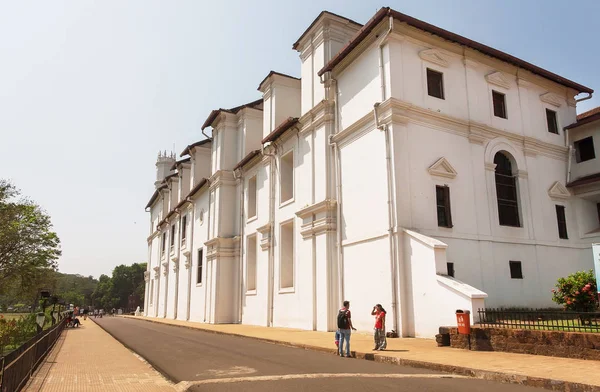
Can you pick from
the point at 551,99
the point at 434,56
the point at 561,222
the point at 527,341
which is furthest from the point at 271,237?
the point at 527,341

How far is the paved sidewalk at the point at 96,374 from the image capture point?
25.3ft

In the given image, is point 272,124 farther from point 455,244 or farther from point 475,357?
point 475,357

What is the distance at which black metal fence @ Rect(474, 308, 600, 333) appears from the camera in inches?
407

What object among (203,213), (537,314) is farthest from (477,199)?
(203,213)

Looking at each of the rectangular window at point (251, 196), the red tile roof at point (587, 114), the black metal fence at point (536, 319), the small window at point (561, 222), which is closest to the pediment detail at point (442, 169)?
the black metal fence at point (536, 319)

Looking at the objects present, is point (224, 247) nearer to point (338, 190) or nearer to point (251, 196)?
point (251, 196)

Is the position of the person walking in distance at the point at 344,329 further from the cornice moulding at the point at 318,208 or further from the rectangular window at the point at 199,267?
the rectangular window at the point at 199,267

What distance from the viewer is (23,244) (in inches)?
1460

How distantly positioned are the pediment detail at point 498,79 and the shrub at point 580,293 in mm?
9683

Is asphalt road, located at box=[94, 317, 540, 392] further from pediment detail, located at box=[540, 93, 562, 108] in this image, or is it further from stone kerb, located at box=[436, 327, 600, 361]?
pediment detail, located at box=[540, 93, 562, 108]

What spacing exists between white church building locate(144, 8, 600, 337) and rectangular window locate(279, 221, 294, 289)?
54 mm

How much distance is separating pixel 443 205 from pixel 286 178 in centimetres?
1000

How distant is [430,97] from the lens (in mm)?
17281

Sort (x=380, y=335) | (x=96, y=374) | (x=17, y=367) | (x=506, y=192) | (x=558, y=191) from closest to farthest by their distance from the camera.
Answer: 1. (x=17, y=367)
2. (x=96, y=374)
3. (x=380, y=335)
4. (x=506, y=192)
5. (x=558, y=191)
